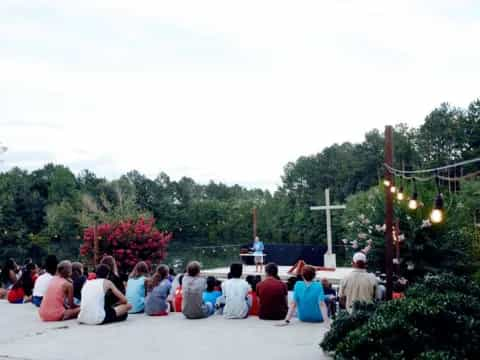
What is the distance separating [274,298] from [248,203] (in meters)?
30.8

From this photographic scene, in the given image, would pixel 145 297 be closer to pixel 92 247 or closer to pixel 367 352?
pixel 367 352

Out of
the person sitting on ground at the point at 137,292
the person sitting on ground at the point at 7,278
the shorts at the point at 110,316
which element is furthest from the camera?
the person sitting on ground at the point at 7,278

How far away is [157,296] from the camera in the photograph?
8641mm

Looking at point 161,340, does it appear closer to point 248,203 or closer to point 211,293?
point 211,293

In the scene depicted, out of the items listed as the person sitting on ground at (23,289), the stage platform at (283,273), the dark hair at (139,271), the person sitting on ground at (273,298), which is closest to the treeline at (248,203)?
the stage platform at (283,273)

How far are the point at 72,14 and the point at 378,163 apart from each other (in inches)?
1071

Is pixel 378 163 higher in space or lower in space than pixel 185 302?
higher

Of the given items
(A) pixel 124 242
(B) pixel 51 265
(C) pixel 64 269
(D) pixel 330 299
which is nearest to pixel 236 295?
(D) pixel 330 299

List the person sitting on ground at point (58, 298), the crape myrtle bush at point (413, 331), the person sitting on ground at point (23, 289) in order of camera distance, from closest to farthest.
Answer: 1. the crape myrtle bush at point (413, 331)
2. the person sitting on ground at point (58, 298)
3. the person sitting on ground at point (23, 289)

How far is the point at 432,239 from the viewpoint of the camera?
1180 cm

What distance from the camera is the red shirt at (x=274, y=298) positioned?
7.93 m

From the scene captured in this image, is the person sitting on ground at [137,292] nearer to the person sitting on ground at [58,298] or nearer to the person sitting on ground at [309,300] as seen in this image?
the person sitting on ground at [58,298]

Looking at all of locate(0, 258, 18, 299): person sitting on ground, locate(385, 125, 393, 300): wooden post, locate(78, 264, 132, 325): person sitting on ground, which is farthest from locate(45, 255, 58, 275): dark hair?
locate(385, 125, 393, 300): wooden post

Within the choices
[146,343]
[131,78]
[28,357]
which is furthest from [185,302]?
[131,78]
